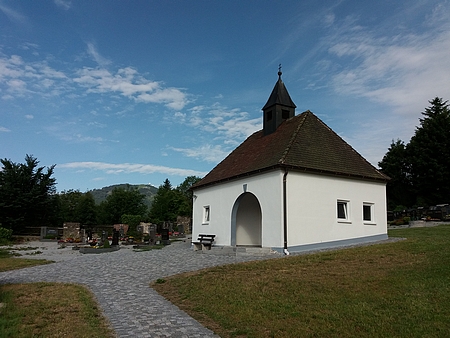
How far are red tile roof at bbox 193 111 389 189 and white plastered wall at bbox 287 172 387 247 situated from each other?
1.55ft

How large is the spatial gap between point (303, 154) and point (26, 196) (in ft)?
102

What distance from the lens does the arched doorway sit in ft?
71.4

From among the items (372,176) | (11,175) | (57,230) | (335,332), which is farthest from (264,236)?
(11,175)

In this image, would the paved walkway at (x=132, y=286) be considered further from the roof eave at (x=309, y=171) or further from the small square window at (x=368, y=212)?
the small square window at (x=368, y=212)

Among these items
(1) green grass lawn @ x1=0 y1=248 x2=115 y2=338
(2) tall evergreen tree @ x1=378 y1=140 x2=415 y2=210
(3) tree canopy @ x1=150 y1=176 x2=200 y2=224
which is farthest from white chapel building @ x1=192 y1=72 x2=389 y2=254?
(3) tree canopy @ x1=150 y1=176 x2=200 y2=224

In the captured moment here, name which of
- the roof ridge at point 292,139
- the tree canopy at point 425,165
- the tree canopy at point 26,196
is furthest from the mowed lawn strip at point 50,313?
the tree canopy at point 425,165

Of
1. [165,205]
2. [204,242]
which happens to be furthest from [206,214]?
[165,205]

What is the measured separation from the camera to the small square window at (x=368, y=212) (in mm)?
19033

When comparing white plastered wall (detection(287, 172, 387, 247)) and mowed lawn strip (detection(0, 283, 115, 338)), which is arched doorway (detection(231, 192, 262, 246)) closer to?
white plastered wall (detection(287, 172, 387, 247))

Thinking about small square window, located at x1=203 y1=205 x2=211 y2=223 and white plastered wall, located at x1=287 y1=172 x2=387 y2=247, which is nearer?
white plastered wall, located at x1=287 y1=172 x2=387 y2=247

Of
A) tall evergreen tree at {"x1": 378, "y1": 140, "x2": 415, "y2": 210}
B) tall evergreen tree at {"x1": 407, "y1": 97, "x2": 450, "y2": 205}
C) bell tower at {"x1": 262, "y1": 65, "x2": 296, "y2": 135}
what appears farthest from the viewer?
tall evergreen tree at {"x1": 378, "y1": 140, "x2": 415, "y2": 210}

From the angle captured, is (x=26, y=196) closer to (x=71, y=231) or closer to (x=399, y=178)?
(x=71, y=231)

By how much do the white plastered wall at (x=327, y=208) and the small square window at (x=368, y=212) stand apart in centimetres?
15

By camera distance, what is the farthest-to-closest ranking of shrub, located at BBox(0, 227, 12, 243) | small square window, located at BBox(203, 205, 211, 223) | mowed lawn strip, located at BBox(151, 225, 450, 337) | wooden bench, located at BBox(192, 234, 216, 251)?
shrub, located at BBox(0, 227, 12, 243) → small square window, located at BBox(203, 205, 211, 223) → wooden bench, located at BBox(192, 234, 216, 251) → mowed lawn strip, located at BBox(151, 225, 450, 337)
